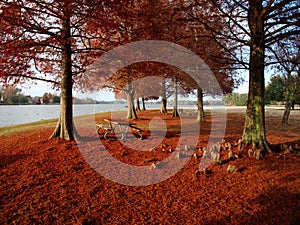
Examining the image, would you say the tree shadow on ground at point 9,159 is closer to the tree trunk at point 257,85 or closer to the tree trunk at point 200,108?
the tree trunk at point 257,85

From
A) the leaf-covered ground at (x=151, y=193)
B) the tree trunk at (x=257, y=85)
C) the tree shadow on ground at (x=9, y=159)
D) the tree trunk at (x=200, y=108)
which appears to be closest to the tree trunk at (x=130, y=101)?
the tree trunk at (x=200, y=108)

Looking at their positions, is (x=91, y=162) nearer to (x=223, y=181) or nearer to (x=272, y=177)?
(x=223, y=181)

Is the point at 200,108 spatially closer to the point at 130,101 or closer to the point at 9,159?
the point at 130,101

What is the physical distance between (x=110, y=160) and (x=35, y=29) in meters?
4.96

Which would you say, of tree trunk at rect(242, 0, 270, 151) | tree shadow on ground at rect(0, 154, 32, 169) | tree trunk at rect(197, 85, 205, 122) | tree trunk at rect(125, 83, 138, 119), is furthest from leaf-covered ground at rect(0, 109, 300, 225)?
tree trunk at rect(125, 83, 138, 119)

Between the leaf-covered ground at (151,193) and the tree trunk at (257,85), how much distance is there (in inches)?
28.5

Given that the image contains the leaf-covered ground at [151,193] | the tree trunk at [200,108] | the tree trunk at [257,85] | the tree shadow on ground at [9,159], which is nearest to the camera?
the leaf-covered ground at [151,193]

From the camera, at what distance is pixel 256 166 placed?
5.65 meters

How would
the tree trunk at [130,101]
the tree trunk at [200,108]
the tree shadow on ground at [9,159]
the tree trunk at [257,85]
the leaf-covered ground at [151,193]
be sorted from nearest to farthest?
the leaf-covered ground at [151,193]
the tree shadow on ground at [9,159]
the tree trunk at [257,85]
the tree trunk at [200,108]
the tree trunk at [130,101]

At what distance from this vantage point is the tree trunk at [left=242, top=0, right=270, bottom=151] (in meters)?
6.74

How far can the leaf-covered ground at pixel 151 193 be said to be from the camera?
3535 mm

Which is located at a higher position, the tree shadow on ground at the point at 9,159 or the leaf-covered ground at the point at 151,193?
the tree shadow on ground at the point at 9,159

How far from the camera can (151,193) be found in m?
4.41

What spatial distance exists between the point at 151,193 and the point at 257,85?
533 cm
